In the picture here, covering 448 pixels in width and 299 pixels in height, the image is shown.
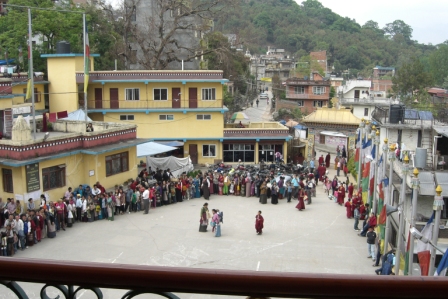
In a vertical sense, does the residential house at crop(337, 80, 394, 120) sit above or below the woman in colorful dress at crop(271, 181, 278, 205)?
above

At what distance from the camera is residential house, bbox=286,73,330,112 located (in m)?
57.0

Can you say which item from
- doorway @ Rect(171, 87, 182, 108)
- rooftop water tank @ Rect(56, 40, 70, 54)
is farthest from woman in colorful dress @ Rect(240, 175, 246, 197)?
rooftop water tank @ Rect(56, 40, 70, 54)

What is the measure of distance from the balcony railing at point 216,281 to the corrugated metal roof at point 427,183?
16.1 meters

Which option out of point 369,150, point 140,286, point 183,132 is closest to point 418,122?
point 369,150

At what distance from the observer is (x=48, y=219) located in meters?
18.5

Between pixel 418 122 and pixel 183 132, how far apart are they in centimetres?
1528

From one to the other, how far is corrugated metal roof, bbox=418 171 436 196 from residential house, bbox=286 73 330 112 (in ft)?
130

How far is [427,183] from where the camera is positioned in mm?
17297

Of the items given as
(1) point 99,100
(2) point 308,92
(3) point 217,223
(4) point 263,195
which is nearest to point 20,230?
(3) point 217,223

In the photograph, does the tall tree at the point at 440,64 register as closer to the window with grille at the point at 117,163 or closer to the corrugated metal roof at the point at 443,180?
the window with grille at the point at 117,163

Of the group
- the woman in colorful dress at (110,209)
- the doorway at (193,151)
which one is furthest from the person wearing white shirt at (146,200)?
the doorway at (193,151)

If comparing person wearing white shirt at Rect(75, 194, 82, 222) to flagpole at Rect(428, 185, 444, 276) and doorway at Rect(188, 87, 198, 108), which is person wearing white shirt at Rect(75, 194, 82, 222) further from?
doorway at Rect(188, 87, 198, 108)

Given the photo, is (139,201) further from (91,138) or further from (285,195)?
(285,195)

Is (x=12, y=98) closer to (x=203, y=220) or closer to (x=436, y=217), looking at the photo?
(x=203, y=220)
